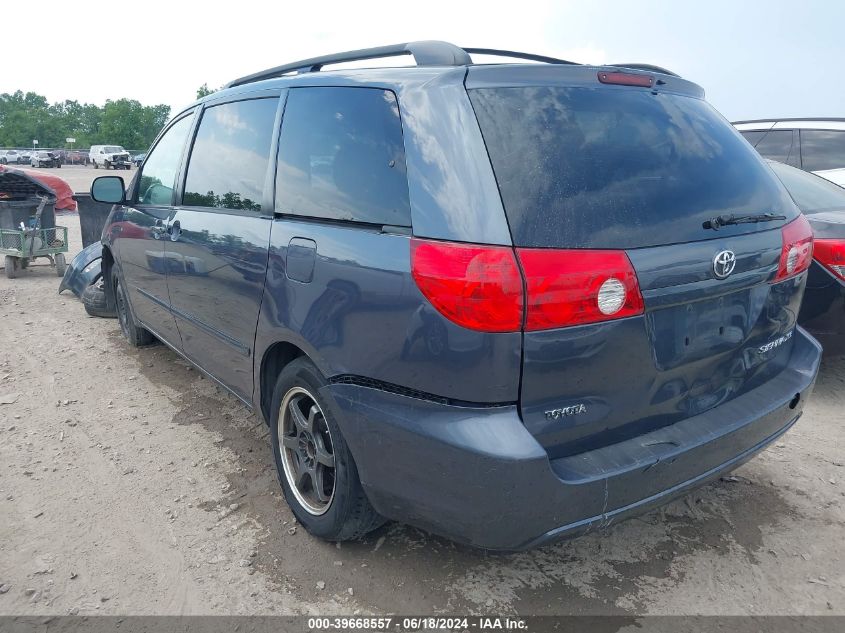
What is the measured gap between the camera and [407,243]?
212 centimetres

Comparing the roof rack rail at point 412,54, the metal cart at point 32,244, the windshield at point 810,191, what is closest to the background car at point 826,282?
the windshield at point 810,191

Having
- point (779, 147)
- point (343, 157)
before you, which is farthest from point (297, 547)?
point (779, 147)

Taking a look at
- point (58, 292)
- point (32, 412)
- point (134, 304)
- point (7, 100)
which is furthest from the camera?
point (7, 100)

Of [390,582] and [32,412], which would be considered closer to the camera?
[390,582]

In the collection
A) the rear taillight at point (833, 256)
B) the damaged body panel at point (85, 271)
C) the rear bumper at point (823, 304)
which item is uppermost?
the rear taillight at point (833, 256)

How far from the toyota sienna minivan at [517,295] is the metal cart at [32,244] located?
7.10 metres

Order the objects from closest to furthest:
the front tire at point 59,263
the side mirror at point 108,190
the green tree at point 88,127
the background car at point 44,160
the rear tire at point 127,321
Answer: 1. the side mirror at point 108,190
2. the rear tire at point 127,321
3. the front tire at point 59,263
4. the background car at point 44,160
5. the green tree at point 88,127

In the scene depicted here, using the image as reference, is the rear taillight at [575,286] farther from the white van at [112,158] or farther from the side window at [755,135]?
the white van at [112,158]

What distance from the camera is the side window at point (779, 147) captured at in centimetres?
741

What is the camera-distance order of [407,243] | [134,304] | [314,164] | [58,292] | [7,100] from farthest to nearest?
[7,100] < [58,292] < [134,304] < [314,164] < [407,243]

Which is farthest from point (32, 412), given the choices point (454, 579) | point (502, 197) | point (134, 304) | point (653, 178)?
→ point (653, 178)

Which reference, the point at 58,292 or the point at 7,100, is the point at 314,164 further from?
the point at 7,100

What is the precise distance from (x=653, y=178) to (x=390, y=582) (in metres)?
1.78

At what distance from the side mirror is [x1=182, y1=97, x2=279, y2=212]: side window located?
1197 millimetres
